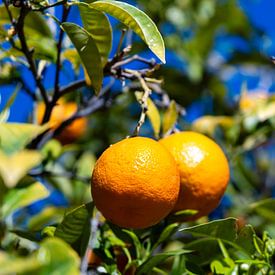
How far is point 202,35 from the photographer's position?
3.03 metres

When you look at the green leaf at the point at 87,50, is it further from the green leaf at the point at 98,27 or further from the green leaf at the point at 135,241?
the green leaf at the point at 135,241

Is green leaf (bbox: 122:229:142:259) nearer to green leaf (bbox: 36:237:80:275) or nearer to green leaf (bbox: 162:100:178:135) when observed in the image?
green leaf (bbox: 162:100:178:135)

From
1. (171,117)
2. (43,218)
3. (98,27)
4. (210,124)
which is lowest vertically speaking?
(43,218)

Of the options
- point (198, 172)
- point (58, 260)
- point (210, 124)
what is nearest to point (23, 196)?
point (198, 172)

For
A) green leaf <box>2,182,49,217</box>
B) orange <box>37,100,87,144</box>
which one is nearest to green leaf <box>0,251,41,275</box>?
green leaf <box>2,182,49,217</box>

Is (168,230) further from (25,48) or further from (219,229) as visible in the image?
(25,48)

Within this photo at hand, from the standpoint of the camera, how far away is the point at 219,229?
115cm

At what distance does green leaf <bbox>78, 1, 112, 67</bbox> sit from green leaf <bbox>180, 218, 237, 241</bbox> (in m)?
0.39

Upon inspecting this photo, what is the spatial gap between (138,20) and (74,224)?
0.37 m

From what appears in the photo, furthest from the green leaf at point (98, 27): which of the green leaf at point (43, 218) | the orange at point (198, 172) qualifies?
the green leaf at point (43, 218)

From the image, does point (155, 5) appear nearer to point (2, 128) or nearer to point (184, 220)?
point (184, 220)

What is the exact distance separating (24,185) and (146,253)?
275mm

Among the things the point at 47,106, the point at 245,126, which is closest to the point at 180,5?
the point at 245,126

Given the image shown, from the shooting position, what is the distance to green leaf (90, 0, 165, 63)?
3.59ft
